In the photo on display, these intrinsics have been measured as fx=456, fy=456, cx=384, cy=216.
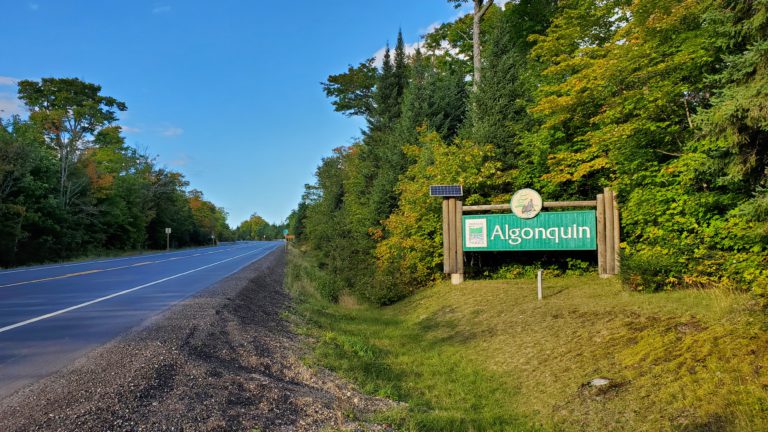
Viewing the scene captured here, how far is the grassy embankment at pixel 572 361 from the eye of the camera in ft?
15.2

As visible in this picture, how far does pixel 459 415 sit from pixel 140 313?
21.6ft

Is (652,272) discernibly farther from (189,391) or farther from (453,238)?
(189,391)

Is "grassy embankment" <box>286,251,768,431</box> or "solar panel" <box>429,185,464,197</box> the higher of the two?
"solar panel" <box>429,185,464,197</box>

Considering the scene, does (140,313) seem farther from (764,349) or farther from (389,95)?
(389,95)

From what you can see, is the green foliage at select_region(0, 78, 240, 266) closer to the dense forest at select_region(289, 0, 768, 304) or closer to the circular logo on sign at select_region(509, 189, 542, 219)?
the dense forest at select_region(289, 0, 768, 304)

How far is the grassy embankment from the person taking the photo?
4645 millimetres

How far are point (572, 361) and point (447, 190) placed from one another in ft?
23.9

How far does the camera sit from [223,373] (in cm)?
509

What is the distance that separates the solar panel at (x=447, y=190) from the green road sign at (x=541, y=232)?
3.43 ft

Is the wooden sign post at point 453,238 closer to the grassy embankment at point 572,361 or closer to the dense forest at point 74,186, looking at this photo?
the grassy embankment at point 572,361

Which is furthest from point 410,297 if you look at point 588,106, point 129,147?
point 129,147

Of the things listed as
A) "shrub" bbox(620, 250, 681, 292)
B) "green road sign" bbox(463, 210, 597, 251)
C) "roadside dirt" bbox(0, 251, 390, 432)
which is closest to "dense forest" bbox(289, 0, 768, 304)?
"shrub" bbox(620, 250, 681, 292)

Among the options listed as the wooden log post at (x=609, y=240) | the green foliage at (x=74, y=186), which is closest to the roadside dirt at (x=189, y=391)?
the wooden log post at (x=609, y=240)

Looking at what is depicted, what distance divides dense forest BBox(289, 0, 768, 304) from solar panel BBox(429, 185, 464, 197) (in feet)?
5.89
